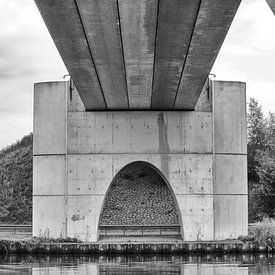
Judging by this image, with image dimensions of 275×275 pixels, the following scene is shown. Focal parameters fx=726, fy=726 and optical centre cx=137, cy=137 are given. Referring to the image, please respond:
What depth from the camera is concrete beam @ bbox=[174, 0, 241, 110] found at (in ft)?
50.0

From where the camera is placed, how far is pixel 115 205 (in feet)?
97.9

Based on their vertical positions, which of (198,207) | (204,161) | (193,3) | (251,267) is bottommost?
(251,267)

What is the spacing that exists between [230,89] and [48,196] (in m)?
8.27

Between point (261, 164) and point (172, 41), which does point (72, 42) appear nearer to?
point (172, 41)

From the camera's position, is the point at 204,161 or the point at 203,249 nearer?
the point at 203,249

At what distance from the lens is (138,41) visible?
59.9 feet

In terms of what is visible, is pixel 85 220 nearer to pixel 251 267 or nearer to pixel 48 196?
pixel 48 196

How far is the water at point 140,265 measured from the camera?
18484mm

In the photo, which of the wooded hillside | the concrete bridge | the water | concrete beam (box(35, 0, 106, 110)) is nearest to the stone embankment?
the concrete bridge

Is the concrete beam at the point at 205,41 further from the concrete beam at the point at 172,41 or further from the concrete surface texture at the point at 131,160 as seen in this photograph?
the concrete surface texture at the point at 131,160

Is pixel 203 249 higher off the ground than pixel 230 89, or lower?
lower

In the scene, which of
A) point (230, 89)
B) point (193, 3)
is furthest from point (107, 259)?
point (193, 3)

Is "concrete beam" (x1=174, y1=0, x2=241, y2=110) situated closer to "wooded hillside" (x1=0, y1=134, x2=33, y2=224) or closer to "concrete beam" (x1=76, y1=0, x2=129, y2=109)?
"concrete beam" (x1=76, y1=0, x2=129, y2=109)

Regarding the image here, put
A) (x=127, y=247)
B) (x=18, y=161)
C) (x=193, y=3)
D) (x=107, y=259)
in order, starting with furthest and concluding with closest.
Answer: (x=18, y=161)
(x=127, y=247)
(x=107, y=259)
(x=193, y=3)
